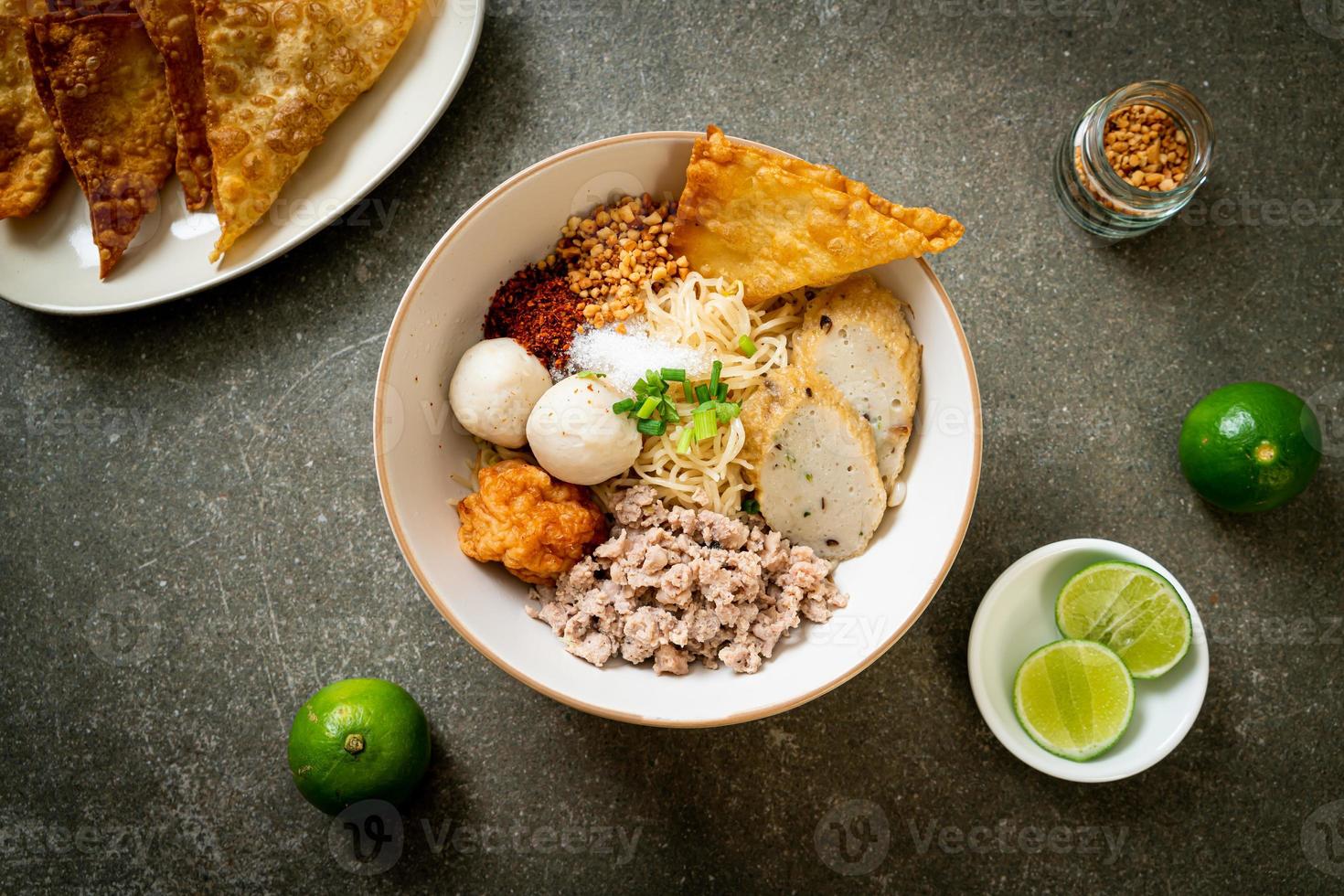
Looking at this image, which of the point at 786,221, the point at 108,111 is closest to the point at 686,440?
the point at 786,221

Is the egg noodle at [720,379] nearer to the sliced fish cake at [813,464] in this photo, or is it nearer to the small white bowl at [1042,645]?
the sliced fish cake at [813,464]

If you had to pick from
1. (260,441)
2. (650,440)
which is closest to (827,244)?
(650,440)

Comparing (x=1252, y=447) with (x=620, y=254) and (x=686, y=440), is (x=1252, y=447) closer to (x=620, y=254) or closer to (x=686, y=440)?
(x=686, y=440)

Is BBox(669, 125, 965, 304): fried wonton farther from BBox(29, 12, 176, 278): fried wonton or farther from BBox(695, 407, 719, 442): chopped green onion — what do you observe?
BBox(29, 12, 176, 278): fried wonton

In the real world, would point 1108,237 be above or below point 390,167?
below

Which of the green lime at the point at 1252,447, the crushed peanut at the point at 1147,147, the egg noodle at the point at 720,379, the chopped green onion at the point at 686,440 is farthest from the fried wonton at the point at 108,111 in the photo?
the green lime at the point at 1252,447

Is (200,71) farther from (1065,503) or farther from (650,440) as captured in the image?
(1065,503)

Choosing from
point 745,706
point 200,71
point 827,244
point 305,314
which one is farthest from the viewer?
point 305,314
